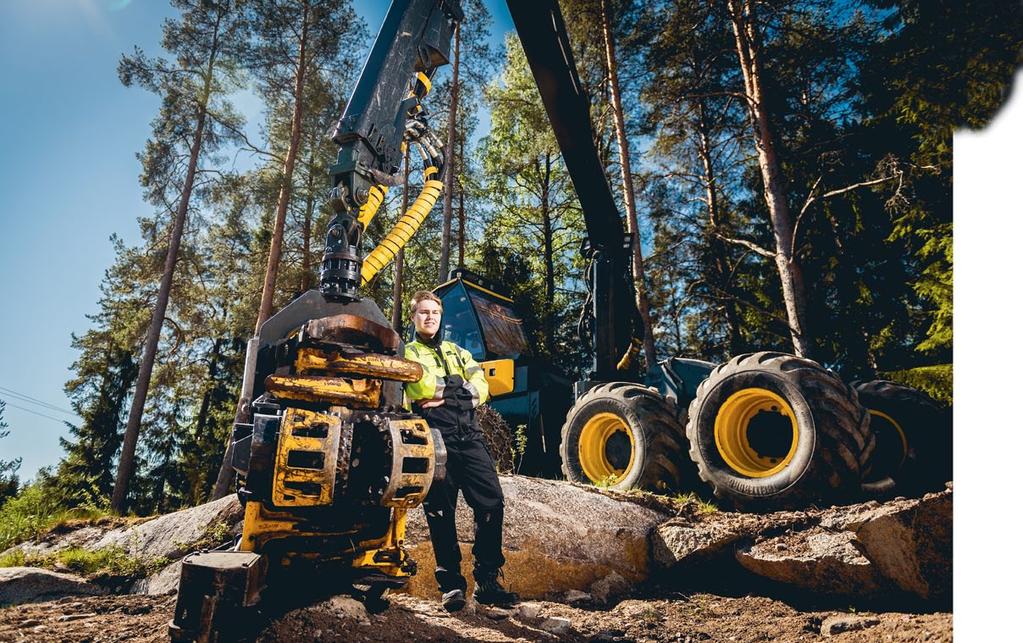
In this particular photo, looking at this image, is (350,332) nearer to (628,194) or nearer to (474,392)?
(474,392)

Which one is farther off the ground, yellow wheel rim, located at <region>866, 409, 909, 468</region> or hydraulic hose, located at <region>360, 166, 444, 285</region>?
hydraulic hose, located at <region>360, 166, 444, 285</region>

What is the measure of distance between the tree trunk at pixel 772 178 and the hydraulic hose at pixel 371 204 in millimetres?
7761

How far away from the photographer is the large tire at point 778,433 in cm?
364

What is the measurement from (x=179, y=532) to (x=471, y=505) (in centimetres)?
291

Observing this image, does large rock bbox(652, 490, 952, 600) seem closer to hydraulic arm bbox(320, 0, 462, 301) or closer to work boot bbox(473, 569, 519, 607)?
work boot bbox(473, 569, 519, 607)

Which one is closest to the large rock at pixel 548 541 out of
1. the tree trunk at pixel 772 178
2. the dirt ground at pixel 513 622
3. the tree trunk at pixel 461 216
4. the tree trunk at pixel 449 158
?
the dirt ground at pixel 513 622

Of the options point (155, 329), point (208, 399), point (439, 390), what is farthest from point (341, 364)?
point (208, 399)

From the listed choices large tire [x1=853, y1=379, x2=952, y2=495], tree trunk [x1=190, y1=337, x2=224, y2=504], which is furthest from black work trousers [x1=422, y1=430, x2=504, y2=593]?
tree trunk [x1=190, y1=337, x2=224, y2=504]

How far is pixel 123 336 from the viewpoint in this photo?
16.9 m

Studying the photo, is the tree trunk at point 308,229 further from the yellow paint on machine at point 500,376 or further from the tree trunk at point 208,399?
the yellow paint on machine at point 500,376

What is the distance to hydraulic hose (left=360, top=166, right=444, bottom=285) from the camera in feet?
10.4

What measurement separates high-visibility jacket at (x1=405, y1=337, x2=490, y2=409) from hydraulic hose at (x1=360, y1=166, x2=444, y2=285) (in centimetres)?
53

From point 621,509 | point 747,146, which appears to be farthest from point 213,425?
point 747,146

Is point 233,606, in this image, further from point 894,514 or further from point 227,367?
point 227,367
